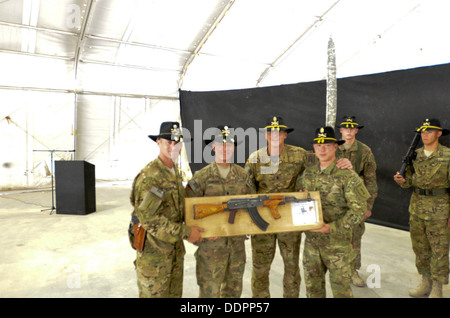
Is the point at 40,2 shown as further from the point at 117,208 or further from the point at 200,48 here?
the point at 117,208

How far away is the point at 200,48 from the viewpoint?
12.3m

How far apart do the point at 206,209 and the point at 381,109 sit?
5303 mm

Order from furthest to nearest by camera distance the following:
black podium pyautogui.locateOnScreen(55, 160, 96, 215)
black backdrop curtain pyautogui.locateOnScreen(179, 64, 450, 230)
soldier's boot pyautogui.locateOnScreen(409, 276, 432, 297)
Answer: black podium pyautogui.locateOnScreen(55, 160, 96, 215)
black backdrop curtain pyautogui.locateOnScreen(179, 64, 450, 230)
soldier's boot pyautogui.locateOnScreen(409, 276, 432, 297)

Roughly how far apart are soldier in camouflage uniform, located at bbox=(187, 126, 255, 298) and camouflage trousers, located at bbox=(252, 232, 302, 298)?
0.39 m

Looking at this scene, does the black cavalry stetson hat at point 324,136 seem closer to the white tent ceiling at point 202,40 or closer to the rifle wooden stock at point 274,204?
the rifle wooden stock at point 274,204

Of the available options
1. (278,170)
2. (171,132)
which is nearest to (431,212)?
(278,170)

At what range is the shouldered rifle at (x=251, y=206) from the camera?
2.49 m

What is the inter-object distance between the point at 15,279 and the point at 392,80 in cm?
757

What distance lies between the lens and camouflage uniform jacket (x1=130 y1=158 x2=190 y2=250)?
2268 mm

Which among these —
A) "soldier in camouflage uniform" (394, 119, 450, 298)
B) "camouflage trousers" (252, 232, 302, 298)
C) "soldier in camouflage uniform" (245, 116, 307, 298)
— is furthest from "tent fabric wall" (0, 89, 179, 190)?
"soldier in camouflage uniform" (394, 119, 450, 298)

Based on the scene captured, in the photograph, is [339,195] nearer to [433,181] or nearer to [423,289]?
[433,181]

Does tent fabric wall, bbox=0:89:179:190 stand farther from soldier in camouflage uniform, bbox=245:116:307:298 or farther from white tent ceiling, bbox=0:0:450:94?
soldier in camouflage uniform, bbox=245:116:307:298

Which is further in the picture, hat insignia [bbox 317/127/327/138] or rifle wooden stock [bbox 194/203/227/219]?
hat insignia [bbox 317/127/327/138]

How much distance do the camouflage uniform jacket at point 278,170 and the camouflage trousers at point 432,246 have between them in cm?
183
